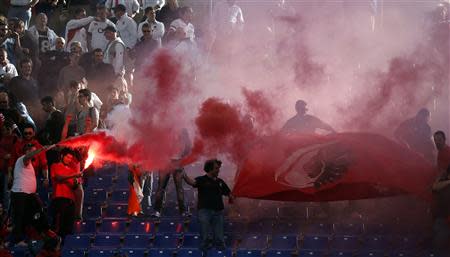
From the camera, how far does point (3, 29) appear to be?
20688 mm

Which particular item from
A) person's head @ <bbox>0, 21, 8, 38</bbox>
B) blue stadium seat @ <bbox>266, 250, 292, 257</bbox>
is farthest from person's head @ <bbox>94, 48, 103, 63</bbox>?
blue stadium seat @ <bbox>266, 250, 292, 257</bbox>

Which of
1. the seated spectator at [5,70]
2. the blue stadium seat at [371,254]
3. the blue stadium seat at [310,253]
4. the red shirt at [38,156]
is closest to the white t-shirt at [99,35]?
the seated spectator at [5,70]

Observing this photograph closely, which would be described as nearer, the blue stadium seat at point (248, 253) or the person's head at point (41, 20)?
the blue stadium seat at point (248, 253)

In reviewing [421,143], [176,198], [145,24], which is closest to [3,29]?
[145,24]

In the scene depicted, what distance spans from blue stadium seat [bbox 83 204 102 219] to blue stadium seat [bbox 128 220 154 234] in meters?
0.72

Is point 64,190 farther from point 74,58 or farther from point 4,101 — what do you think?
point 74,58

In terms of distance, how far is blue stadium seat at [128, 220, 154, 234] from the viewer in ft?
59.1

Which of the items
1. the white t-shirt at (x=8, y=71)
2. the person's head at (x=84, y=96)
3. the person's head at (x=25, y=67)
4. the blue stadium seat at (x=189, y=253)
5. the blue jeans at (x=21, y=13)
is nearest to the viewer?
the blue stadium seat at (x=189, y=253)

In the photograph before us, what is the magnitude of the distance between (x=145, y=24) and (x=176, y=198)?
3.84m

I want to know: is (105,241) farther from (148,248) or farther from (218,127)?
(218,127)

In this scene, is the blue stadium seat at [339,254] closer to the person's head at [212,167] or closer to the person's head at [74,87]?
the person's head at [212,167]

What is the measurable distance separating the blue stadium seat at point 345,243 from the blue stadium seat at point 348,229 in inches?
9.0

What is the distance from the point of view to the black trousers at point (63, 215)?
57.3 ft

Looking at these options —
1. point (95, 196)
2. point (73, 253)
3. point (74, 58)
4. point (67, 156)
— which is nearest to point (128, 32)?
point (74, 58)
